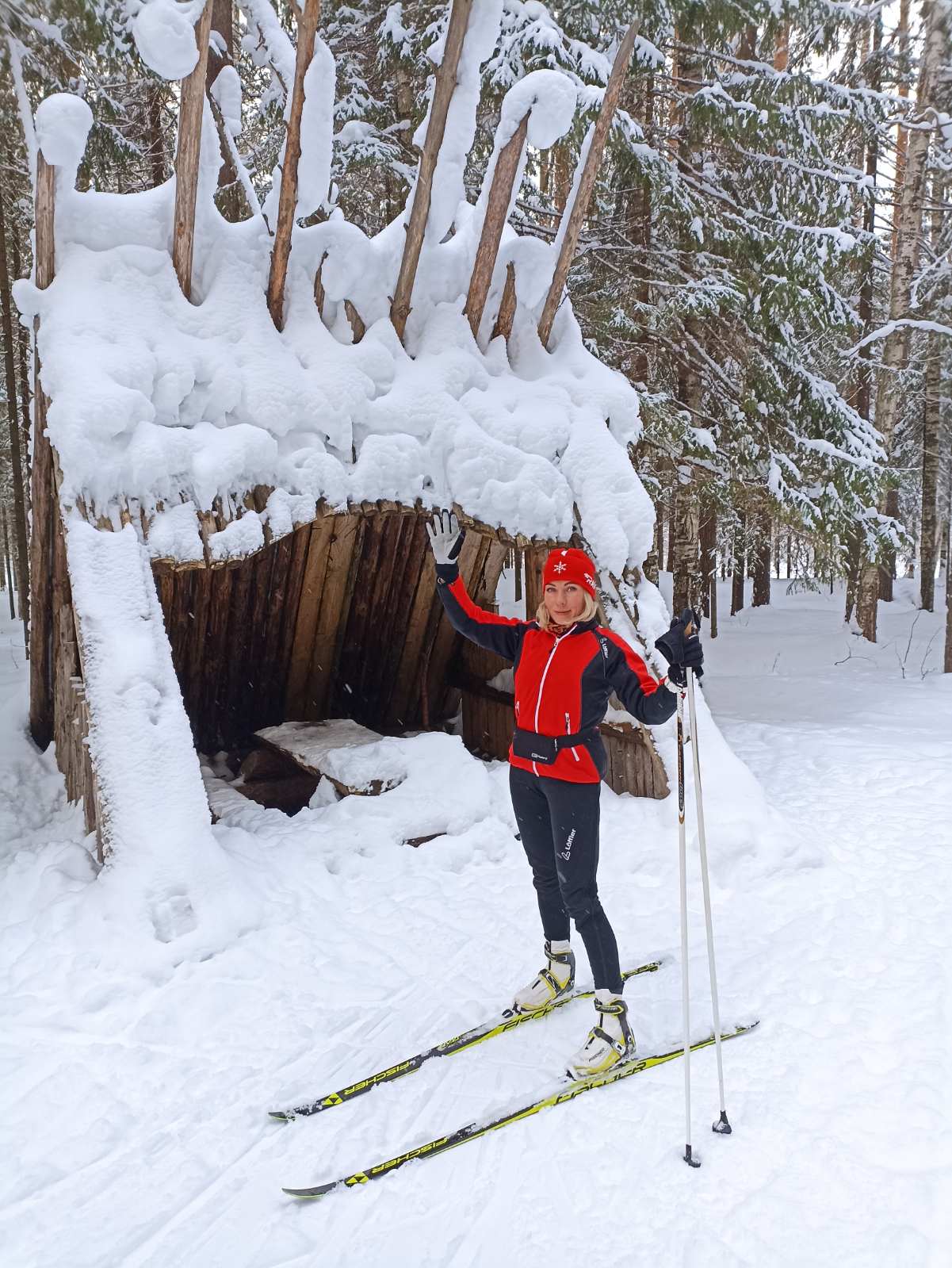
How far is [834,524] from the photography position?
864cm

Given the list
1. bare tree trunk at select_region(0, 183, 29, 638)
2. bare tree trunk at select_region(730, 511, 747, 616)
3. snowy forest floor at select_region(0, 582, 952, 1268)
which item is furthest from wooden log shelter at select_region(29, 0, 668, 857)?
bare tree trunk at select_region(730, 511, 747, 616)

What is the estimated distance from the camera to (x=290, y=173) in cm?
525

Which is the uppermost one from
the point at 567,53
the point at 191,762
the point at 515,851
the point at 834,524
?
the point at 567,53

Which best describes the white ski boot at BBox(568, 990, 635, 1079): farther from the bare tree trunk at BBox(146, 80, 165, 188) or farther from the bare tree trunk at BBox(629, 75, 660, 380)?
the bare tree trunk at BBox(146, 80, 165, 188)

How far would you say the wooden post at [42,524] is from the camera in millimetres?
5141

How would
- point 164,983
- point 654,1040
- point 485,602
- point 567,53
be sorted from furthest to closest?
1. point 485,602
2. point 567,53
3. point 164,983
4. point 654,1040

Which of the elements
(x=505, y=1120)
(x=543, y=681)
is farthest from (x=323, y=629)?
(x=505, y=1120)

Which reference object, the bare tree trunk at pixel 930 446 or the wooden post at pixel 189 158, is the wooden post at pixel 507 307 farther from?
the bare tree trunk at pixel 930 446

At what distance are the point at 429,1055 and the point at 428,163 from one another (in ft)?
17.9

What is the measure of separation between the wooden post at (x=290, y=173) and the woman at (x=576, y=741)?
350 cm

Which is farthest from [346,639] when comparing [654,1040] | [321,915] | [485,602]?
[654,1040]

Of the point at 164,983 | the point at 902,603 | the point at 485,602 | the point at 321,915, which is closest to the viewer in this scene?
the point at 164,983

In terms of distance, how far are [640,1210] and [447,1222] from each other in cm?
62

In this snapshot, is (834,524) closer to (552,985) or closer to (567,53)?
(567,53)
